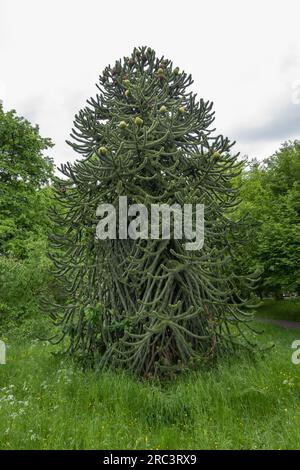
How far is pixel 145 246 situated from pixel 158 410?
2025 mm

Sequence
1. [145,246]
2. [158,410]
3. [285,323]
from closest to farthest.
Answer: [158,410] < [145,246] < [285,323]

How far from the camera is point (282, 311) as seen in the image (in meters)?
14.1

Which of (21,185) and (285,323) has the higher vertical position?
(21,185)

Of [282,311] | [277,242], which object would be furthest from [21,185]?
[282,311]

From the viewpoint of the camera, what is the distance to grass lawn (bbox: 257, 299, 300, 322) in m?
13.1

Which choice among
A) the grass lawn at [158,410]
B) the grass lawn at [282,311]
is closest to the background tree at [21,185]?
the grass lawn at [158,410]

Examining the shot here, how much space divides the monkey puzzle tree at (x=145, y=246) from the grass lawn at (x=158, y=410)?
47cm

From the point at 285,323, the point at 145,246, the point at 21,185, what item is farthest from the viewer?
the point at 21,185

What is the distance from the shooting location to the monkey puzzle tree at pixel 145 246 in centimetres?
429

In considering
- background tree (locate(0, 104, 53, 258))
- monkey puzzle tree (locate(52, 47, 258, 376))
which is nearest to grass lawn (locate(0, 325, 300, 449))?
monkey puzzle tree (locate(52, 47, 258, 376))

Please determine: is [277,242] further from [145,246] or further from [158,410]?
[158,410]
